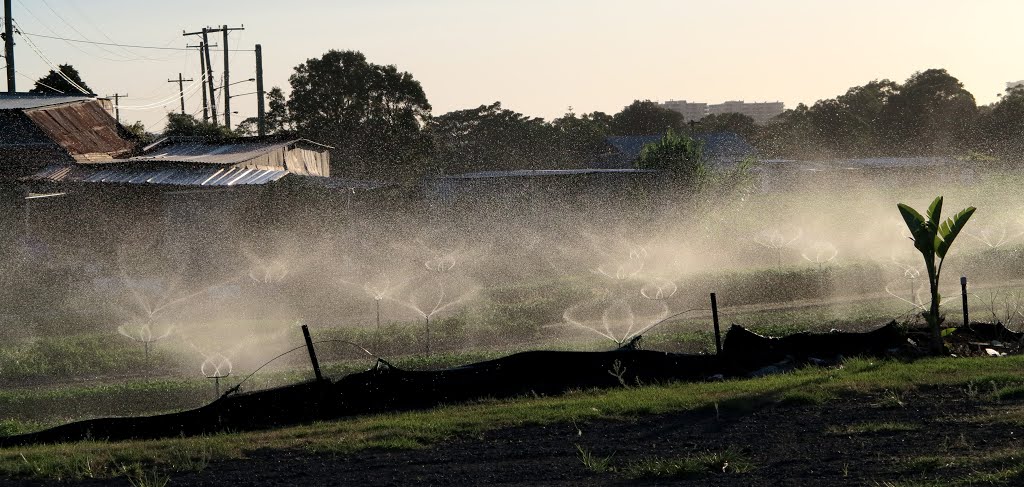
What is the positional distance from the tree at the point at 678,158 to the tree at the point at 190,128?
62.0 feet

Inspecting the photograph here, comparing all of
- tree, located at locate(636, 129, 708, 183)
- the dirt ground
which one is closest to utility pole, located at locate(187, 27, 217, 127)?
tree, located at locate(636, 129, 708, 183)

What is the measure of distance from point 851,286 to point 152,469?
23.3 meters

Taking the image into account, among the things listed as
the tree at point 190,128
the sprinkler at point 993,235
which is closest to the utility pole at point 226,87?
the tree at point 190,128

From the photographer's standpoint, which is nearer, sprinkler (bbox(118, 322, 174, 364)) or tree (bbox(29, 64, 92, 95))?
sprinkler (bbox(118, 322, 174, 364))

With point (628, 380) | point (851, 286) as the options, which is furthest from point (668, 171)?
point (628, 380)

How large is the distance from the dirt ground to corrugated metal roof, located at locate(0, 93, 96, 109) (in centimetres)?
2972

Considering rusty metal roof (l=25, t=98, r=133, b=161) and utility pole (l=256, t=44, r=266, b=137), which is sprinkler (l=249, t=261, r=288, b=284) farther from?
utility pole (l=256, t=44, r=266, b=137)

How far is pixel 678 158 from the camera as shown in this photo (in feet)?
136

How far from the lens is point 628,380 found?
545 inches

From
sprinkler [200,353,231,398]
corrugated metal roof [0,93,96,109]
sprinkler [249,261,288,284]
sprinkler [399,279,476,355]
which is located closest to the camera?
sprinkler [200,353,231,398]

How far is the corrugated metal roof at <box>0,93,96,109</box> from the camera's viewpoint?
35938 millimetres


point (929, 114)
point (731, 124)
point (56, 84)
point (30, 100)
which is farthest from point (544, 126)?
point (30, 100)

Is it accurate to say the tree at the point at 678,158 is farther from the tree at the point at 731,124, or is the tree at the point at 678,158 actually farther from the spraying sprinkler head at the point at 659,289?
the tree at the point at 731,124

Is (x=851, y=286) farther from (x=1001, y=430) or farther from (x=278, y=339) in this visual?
(x=1001, y=430)
